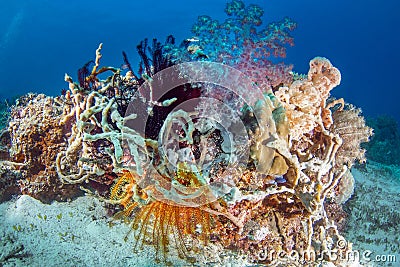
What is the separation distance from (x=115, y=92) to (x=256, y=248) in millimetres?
3247

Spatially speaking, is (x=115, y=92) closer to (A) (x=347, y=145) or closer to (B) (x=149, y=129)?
(B) (x=149, y=129)

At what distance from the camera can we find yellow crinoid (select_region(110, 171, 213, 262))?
3291 mm

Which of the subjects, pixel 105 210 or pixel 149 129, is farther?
pixel 105 210

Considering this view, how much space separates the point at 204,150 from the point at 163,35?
303ft

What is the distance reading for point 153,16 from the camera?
318 ft

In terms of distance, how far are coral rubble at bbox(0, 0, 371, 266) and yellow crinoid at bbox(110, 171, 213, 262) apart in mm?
16

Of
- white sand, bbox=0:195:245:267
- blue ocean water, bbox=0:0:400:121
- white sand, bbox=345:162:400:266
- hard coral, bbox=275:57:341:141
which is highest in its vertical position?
blue ocean water, bbox=0:0:400:121

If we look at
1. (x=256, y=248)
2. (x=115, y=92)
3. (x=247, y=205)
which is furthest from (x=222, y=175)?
(x=115, y=92)

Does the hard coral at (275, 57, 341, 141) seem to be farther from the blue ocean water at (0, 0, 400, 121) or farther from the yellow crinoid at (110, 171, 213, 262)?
the blue ocean water at (0, 0, 400, 121)

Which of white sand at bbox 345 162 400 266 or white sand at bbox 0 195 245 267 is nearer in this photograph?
white sand at bbox 0 195 245 267

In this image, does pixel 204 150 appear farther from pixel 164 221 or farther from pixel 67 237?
pixel 67 237

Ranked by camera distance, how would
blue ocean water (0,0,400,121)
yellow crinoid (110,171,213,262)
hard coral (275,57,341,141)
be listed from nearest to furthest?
yellow crinoid (110,171,213,262) < hard coral (275,57,341,141) < blue ocean water (0,0,400,121)

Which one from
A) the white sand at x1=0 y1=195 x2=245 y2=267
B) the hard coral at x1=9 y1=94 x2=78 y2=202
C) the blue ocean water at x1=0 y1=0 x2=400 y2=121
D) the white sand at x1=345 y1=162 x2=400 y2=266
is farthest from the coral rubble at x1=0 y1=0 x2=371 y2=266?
the blue ocean water at x1=0 y1=0 x2=400 y2=121

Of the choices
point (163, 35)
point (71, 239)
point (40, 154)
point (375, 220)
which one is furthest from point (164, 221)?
point (163, 35)
